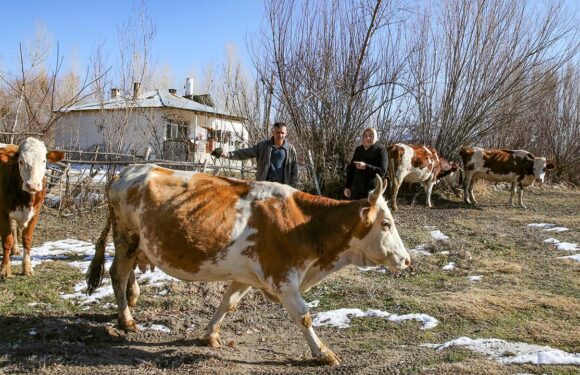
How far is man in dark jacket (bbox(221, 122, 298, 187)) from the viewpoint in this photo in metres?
6.17

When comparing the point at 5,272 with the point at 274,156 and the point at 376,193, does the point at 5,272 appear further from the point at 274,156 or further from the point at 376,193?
the point at 376,193

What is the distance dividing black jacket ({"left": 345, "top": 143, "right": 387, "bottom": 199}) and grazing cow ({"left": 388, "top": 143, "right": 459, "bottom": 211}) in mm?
6643

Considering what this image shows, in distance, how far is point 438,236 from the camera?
10.3 metres

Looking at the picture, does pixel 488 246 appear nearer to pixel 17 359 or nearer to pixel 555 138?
pixel 17 359

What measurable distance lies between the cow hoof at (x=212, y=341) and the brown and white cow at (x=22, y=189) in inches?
129

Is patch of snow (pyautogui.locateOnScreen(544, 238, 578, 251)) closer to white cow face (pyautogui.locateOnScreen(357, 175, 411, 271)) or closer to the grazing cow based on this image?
the grazing cow

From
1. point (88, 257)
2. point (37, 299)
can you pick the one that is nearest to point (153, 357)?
point (37, 299)

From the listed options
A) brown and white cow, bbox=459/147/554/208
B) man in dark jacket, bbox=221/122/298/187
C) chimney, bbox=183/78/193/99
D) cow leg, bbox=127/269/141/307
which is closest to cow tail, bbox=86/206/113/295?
cow leg, bbox=127/269/141/307

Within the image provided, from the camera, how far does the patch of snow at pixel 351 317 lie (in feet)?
17.7

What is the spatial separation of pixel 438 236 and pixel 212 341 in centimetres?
658

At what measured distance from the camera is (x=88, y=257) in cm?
785

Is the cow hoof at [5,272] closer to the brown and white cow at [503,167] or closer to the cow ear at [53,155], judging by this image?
A: the cow ear at [53,155]

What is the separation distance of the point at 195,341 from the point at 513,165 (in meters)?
13.3

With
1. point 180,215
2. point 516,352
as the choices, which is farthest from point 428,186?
point 180,215
